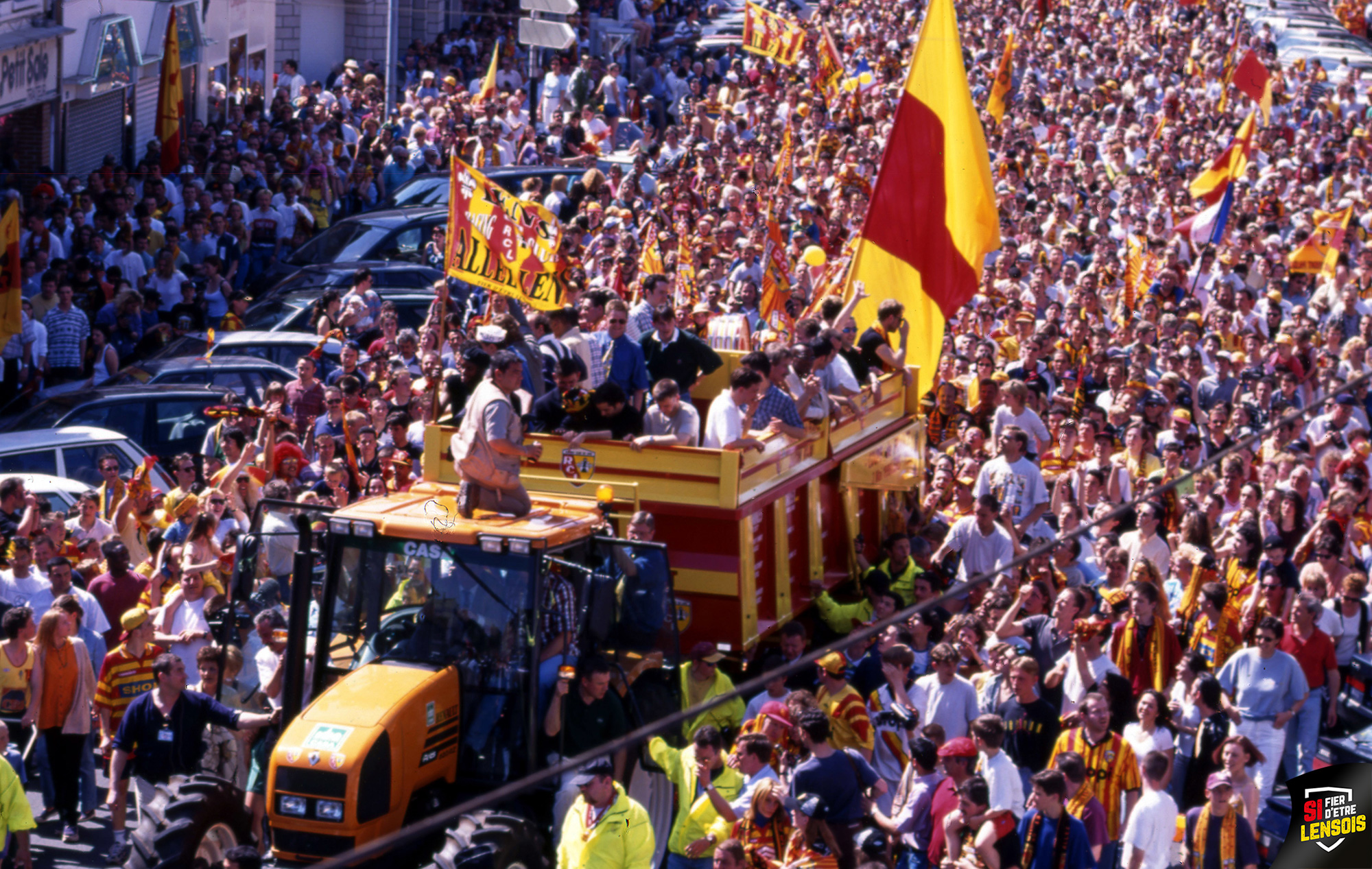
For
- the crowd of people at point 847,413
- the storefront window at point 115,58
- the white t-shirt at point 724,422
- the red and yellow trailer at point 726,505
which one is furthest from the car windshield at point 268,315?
the white t-shirt at point 724,422

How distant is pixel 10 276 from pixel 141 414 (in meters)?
1.74

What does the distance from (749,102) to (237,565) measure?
23299mm

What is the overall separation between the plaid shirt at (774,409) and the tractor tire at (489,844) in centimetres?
362

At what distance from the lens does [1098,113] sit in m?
28.9

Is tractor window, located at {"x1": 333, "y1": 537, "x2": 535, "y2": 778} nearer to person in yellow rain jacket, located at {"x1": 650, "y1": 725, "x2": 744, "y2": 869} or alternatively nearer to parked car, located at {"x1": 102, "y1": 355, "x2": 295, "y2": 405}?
person in yellow rain jacket, located at {"x1": 650, "y1": 725, "x2": 744, "y2": 869}

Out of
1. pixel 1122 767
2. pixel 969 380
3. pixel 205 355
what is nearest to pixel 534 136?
pixel 205 355

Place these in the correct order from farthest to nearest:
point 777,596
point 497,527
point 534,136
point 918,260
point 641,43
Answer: point 641,43, point 534,136, point 918,260, point 777,596, point 497,527

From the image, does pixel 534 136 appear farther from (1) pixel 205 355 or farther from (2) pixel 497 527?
(2) pixel 497 527

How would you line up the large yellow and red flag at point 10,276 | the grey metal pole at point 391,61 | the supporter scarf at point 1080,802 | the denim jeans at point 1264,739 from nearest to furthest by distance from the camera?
1. the supporter scarf at point 1080,802
2. the denim jeans at point 1264,739
3. the large yellow and red flag at point 10,276
4. the grey metal pole at point 391,61

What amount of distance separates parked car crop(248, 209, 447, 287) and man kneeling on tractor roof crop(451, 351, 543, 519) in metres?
13.0

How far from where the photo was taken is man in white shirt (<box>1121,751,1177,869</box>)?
8.72m

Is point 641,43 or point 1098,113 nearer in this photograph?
point 1098,113

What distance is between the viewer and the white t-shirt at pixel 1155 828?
344 inches

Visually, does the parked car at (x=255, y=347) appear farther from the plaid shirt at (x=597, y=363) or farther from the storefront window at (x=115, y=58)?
the storefront window at (x=115, y=58)
